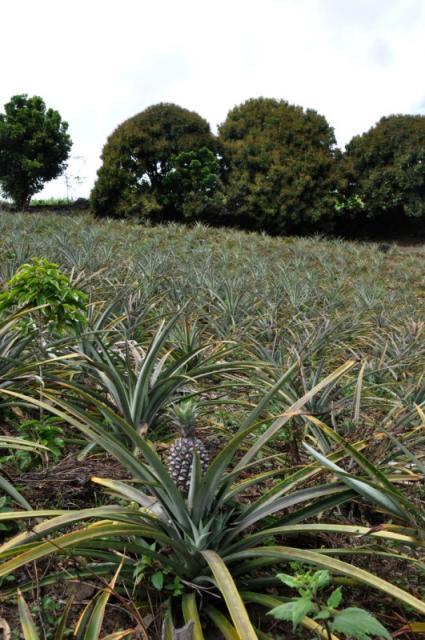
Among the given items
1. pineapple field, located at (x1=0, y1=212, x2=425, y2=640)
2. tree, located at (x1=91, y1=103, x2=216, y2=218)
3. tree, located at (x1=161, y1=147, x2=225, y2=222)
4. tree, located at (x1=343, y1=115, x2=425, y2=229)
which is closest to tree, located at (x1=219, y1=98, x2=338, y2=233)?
tree, located at (x1=161, y1=147, x2=225, y2=222)

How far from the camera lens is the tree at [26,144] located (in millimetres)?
22781

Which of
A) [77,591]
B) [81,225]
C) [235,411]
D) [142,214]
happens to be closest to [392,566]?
[77,591]

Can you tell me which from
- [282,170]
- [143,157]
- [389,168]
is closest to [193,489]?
[282,170]

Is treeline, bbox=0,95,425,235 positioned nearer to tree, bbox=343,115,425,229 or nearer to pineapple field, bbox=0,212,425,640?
tree, bbox=343,115,425,229

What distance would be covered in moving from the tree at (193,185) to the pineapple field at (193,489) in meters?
14.3

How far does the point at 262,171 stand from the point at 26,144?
34.6 feet

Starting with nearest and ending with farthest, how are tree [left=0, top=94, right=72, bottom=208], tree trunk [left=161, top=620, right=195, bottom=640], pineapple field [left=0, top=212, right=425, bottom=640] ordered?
tree trunk [left=161, top=620, right=195, bottom=640] → pineapple field [left=0, top=212, right=425, bottom=640] → tree [left=0, top=94, right=72, bottom=208]

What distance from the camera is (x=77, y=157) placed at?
2534 centimetres

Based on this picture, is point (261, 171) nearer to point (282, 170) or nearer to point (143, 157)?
point (282, 170)

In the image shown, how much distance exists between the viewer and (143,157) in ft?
62.6

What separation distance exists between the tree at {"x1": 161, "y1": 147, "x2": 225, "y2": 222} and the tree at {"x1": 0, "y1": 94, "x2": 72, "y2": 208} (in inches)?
273

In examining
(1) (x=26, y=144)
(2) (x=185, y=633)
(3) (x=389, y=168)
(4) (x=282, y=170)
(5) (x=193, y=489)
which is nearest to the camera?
(2) (x=185, y=633)

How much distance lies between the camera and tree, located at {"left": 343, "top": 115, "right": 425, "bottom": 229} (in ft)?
64.7

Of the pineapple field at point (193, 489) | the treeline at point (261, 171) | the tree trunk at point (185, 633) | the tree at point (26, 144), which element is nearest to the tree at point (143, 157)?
the treeline at point (261, 171)
